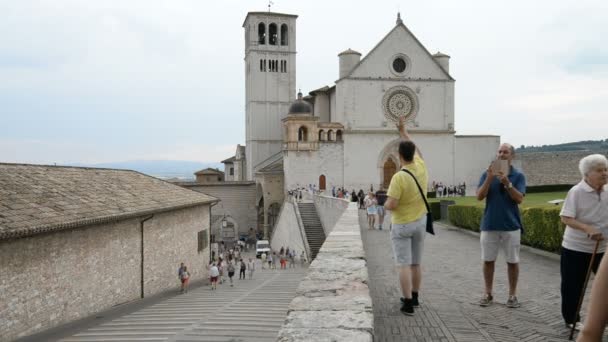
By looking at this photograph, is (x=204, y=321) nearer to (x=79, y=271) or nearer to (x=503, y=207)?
(x=79, y=271)

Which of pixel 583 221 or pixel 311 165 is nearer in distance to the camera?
pixel 583 221

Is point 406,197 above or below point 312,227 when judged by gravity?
above

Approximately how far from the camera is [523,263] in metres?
11.8

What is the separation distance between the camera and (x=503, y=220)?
22.6ft

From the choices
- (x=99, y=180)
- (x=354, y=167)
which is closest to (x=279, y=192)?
(x=354, y=167)

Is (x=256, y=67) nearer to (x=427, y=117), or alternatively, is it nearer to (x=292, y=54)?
(x=292, y=54)

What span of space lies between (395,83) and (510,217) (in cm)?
4090

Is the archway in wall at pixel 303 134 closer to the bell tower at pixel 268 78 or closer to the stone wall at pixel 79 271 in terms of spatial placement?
the bell tower at pixel 268 78

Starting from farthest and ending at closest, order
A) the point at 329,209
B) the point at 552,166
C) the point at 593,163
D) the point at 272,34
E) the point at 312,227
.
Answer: the point at 272,34
the point at 552,166
the point at 312,227
the point at 329,209
the point at 593,163

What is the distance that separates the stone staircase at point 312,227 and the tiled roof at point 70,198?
26.3ft

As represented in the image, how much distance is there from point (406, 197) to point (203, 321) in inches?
337

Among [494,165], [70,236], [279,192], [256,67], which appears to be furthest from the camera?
[256,67]

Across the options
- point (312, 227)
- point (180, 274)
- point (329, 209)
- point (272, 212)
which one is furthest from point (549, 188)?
point (180, 274)

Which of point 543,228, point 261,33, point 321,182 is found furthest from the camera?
point 261,33
